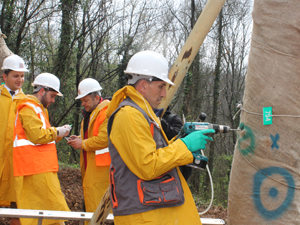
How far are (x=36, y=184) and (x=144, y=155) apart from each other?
2056 millimetres

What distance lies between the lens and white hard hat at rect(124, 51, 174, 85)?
2.02 m

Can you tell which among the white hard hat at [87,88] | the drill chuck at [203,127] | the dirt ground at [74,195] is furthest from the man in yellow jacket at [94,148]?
the drill chuck at [203,127]

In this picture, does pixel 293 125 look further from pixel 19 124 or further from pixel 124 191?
pixel 19 124

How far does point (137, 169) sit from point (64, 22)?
8.46 meters

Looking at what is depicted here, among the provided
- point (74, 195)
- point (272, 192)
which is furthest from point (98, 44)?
point (272, 192)

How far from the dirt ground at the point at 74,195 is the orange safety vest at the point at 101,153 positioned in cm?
163

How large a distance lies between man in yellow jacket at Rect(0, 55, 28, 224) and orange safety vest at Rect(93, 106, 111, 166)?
1.07 meters

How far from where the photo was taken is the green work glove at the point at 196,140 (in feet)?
6.09

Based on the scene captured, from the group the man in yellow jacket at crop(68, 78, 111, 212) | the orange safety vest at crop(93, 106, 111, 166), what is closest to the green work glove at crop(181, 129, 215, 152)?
the man in yellow jacket at crop(68, 78, 111, 212)

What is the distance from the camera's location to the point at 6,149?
151 inches

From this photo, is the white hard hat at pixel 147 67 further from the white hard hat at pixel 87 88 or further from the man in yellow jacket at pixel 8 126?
the man in yellow jacket at pixel 8 126

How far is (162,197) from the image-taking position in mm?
1754

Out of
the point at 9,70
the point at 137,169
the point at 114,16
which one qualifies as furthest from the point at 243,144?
the point at 114,16

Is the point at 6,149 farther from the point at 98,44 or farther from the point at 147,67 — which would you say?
the point at 98,44
